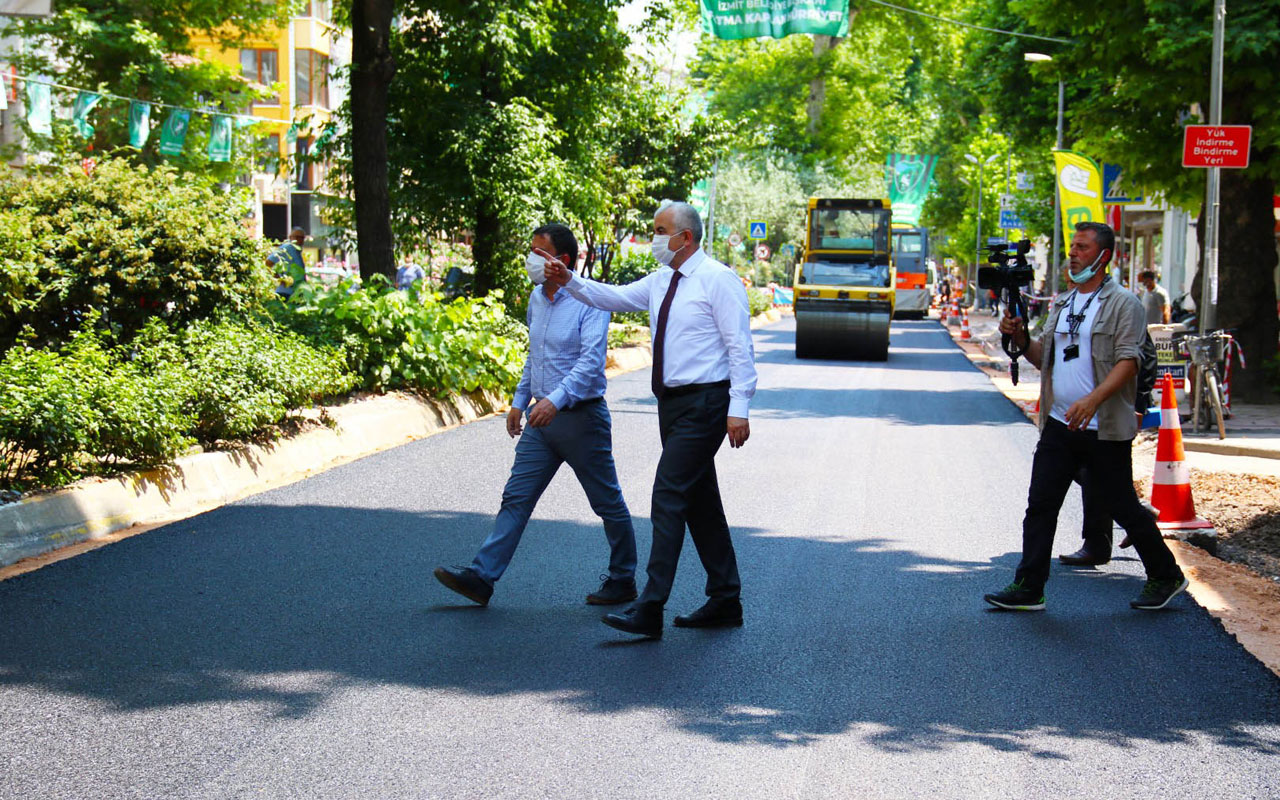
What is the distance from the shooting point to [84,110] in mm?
30891

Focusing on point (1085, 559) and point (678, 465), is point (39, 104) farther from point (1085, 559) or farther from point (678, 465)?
point (678, 465)

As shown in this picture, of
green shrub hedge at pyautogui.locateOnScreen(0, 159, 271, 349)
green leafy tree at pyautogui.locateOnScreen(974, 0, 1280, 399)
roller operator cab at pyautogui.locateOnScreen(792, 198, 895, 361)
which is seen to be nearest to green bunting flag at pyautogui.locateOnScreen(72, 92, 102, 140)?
roller operator cab at pyautogui.locateOnScreen(792, 198, 895, 361)

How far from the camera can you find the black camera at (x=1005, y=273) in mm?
7285

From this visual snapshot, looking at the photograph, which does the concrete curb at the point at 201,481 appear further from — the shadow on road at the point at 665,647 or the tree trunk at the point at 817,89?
the tree trunk at the point at 817,89

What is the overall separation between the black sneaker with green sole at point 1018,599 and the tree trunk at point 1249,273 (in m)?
14.2

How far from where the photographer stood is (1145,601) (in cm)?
729

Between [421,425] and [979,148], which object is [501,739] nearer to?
[421,425]

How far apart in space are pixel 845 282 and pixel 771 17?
35.3 feet

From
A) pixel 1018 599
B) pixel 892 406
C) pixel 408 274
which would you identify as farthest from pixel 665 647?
pixel 408 274

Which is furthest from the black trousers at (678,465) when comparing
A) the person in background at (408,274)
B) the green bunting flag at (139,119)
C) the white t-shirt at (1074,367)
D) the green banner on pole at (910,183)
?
the green banner on pole at (910,183)

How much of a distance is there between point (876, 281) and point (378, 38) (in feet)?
49.3

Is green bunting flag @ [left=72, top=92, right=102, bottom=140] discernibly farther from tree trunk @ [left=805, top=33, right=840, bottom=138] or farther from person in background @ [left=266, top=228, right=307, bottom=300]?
Result: tree trunk @ [left=805, top=33, right=840, bottom=138]

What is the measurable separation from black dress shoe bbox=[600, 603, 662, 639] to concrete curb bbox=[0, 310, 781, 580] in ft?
10.5

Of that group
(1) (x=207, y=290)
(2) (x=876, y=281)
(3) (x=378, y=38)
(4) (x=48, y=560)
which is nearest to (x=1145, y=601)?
(4) (x=48, y=560)
